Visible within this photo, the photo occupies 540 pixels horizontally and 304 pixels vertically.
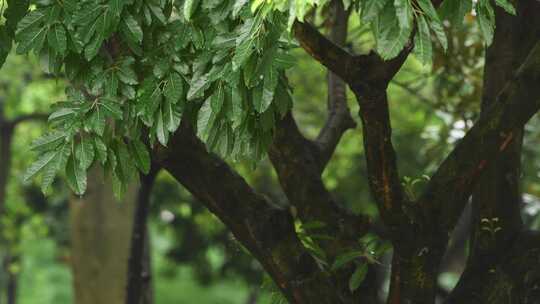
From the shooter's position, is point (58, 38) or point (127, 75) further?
point (127, 75)

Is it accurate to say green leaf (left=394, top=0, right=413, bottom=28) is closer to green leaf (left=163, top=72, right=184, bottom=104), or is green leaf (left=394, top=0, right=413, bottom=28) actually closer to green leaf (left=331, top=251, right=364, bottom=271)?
green leaf (left=163, top=72, right=184, bottom=104)

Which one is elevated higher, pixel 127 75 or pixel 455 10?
pixel 127 75

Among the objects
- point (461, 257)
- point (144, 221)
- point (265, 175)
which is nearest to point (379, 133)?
point (144, 221)

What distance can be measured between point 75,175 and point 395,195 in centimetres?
157

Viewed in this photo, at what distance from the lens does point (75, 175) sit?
14.5 feet

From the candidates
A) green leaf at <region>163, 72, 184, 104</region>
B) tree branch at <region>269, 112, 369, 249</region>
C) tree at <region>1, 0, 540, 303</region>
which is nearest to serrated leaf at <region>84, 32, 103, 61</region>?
tree at <region>1, 0, 540, 303</region>

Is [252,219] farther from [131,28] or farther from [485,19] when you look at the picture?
[485,19]

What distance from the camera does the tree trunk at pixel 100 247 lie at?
34.8 ft

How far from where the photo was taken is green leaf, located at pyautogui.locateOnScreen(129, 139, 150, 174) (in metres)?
4.70

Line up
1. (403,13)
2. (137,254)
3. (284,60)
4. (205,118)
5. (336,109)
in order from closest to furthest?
(403,13)
(284,60)
(205,118)
(336,109)
(137,254)

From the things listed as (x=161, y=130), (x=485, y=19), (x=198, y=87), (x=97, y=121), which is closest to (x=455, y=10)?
(x=485, y=19)

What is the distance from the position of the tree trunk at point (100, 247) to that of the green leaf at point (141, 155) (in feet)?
19.6

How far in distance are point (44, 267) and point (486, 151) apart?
21121 mm

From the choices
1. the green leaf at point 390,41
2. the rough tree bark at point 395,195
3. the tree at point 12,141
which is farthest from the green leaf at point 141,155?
the tree at point 12,141
